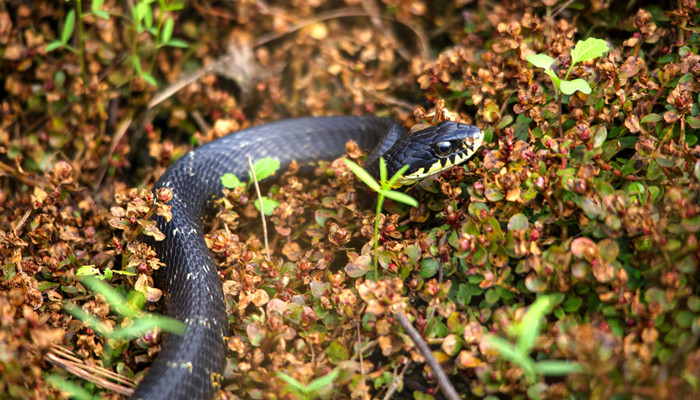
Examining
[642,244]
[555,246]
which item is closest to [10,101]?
[555,246]

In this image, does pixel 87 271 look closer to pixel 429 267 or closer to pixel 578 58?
pixel 429 267

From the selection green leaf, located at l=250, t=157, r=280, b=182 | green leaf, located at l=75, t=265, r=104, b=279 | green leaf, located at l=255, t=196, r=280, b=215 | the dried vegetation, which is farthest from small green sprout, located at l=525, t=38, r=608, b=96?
green leaf, located at l=75, t=265, r=104, b=279

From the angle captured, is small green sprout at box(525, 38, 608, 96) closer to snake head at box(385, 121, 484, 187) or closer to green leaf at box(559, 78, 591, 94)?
green leaf at box(559, 78, 591, 94)

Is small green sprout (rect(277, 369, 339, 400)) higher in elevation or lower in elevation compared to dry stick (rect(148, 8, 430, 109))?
lower

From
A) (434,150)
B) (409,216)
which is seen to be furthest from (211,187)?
(434,150)

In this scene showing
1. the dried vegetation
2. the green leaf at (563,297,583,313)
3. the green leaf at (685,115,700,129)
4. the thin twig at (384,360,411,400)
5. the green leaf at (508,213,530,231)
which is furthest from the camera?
the green leaf at (685,115,700,129)

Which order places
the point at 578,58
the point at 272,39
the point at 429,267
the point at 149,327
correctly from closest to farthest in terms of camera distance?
the point at 149,327 < the point at 578,58 < the point at 429,267 < the point at 272,39

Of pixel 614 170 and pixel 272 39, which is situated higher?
pixel 272 39
